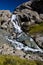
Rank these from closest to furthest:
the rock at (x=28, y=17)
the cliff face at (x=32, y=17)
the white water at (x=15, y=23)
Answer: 1. the cliff face at (x=32, y=17)
2. the white water at (x=15, y=23)
3. the rock at (x=28, y=17)

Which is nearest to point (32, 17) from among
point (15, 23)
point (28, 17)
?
point (28, 17)

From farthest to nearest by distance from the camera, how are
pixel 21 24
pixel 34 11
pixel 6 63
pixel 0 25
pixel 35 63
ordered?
pixel 34 11
pixel 21 24
pixel 0 25
pixel 35 63
pixel 6 63

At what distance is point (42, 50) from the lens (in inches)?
2051

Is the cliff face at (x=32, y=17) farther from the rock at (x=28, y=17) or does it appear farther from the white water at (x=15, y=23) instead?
the white water at (x=15, y=23)

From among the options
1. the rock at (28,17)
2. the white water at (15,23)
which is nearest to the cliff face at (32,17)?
the rock at (28,17)

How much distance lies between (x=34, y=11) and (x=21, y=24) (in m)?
12.1

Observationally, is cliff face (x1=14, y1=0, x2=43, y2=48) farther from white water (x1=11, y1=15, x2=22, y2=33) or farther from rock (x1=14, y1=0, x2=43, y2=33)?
white water (x1=11, y1=15, x2=22, y2=33)

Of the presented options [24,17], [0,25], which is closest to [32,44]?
[0,25]

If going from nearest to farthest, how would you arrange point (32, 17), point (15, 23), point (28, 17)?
1. point (28, 17)
2. point (32, 17)
3. point (15, 23)

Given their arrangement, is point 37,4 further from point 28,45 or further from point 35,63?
point 35,63

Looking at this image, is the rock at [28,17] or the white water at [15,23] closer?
the white water at [15,23]

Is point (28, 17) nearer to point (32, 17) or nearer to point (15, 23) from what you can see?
point (32, 17)

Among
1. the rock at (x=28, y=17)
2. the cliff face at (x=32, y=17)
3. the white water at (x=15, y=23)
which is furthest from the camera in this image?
the rock at (x=28, y=17)

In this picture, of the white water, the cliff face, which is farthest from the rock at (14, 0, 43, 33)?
the white water
